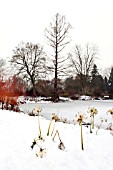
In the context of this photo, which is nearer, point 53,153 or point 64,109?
point 53,153

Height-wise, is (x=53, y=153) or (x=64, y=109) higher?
(x=64, y=109)

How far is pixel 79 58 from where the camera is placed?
50250 mm

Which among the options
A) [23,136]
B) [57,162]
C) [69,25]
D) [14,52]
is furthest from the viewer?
[14,52]

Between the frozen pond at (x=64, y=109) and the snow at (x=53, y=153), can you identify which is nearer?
the snow at (x=53, y=153)

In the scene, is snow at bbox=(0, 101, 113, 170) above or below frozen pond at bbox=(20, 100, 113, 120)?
below

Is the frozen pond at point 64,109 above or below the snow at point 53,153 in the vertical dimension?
above

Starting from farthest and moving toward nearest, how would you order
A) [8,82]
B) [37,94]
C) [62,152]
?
[37,94] < [8,82] < [62,152]

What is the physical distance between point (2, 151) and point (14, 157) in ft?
1.23

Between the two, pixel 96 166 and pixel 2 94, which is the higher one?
pixel 2 94

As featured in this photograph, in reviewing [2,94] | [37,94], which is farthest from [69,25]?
[2,94]

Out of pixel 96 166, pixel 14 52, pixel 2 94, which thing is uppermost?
pixel 14 52

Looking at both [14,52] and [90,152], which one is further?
[14,52]

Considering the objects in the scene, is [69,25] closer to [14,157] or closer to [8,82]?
[8,82]

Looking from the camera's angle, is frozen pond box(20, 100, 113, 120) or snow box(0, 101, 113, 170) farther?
frozen pond box(20, 100, 113, 120)
